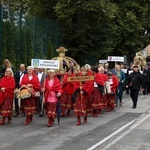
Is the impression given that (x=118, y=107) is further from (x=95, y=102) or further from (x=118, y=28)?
(x=118, y=28)

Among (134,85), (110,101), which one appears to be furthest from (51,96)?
(134,85)

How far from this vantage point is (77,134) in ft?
35.9

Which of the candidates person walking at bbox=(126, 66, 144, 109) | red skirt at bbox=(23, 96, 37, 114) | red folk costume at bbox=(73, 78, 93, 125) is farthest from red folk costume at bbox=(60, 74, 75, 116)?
person walking at bbox=(126, 66, 144, 109)

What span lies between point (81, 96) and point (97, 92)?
231 centimetres

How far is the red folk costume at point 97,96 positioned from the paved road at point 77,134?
48 centimetres

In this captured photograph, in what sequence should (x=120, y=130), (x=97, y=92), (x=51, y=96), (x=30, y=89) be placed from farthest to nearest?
1. (x=97, y=92)
2. (x=30, y=89)
3. (x=51, y=96)
4. (x=120, y=130)

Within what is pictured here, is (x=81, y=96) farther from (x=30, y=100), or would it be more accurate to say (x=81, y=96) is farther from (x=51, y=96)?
(x=30, y=100)

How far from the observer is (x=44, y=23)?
24.1 meters

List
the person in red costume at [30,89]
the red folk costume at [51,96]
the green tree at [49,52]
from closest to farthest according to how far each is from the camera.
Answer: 1. the red folk costume at [51,96]
2. the person in red costume at [30,89]
3. the green tree at [49,52]

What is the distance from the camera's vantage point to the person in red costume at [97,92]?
14.9 m

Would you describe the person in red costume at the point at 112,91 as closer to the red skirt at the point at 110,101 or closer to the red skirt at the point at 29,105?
the red skirt at the point at 110,101

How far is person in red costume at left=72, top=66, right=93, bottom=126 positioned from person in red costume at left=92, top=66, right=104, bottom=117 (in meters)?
1.43

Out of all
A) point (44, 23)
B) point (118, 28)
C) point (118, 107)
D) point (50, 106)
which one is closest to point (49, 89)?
point (50, 106)

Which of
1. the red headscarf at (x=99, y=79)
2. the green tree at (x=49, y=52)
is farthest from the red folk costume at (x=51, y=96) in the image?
the green tree at (x=49, y=52)
